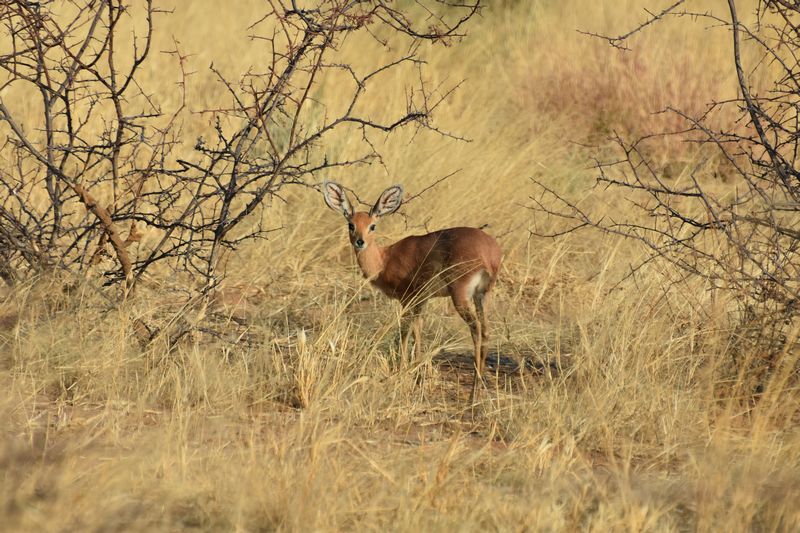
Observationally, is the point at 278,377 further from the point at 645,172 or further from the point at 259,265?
the point at 645,172

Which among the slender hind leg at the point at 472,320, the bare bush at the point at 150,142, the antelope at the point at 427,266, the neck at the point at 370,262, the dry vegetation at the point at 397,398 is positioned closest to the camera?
the dry vegetation at the point at 397,398

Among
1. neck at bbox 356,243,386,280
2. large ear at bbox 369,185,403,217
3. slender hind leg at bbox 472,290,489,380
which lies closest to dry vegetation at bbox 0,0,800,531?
neck at bbox 356,243,386,280

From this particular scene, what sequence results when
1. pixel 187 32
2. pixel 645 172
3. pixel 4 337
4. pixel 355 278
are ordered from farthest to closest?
pixel 187 32 < pixel 645 172 < pixel 355 278 < pixel 4 337

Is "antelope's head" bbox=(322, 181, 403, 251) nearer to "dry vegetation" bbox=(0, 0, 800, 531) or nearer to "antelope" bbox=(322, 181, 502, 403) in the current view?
"antelope" bbox=(322, 181, 502, 403)

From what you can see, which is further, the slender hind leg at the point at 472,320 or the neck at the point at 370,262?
the neck at the point at 370,262

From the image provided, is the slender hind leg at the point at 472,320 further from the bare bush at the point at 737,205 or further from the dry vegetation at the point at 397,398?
the bare bush at the point at 737,205

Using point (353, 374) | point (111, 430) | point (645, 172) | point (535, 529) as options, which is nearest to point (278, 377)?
point (353, 374)

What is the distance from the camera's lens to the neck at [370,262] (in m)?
5.67

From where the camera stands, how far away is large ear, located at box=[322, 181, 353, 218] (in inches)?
226

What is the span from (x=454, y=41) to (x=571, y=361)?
7491mm

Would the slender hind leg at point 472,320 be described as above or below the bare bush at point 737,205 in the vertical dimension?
below

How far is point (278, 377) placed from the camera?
476 centimetres

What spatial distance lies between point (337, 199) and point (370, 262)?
38cm

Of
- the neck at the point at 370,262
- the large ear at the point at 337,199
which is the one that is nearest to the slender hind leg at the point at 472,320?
the neck at the point at 370,262
